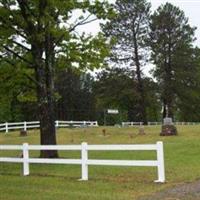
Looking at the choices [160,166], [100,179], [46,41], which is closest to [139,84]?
[46,41]

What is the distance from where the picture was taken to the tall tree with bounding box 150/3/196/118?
7781 centimetres

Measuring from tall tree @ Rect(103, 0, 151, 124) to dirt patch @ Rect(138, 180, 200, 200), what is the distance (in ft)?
194

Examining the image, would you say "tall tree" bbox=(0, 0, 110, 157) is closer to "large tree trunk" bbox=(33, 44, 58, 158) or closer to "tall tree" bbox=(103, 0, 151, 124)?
"large tree trunk" bbox=(33, 44, 58, 158)

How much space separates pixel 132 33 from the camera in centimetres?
7531

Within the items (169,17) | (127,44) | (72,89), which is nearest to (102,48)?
(127,44)

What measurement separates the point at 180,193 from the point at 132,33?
62597 millimetres

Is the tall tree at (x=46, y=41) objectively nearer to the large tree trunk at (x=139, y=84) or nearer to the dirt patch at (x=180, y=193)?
the dirt patch at (x=180, y=193)

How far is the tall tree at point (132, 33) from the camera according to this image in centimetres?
7475

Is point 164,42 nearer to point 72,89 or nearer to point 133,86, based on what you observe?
point 133,86

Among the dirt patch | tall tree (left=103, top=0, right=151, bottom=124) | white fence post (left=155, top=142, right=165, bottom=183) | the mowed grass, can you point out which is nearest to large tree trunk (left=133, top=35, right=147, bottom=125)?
tall tree (left=103, top=0, right=151, bottom=124)

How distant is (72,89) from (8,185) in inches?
3254

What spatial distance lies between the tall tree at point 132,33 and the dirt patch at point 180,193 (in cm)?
5902

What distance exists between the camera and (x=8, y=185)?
16.6 meters

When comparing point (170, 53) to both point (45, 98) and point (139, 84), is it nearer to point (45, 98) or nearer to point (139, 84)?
point (139, 84)
